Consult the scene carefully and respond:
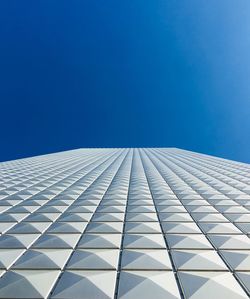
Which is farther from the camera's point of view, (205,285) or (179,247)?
(179,247)

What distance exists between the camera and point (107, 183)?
24.4 m

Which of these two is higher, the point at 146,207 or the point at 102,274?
the point at 146,207

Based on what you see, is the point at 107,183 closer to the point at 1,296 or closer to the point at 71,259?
the point at 71,259

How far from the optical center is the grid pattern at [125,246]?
7.21 m

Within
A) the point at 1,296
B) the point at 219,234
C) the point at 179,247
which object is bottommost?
the point at 1,296

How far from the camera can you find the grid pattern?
7.21 metres

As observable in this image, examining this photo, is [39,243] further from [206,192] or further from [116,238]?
[206,192]

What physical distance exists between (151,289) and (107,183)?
57.3 feet

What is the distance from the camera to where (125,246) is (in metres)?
9.93

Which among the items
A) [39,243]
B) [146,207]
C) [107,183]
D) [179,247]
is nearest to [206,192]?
[146,207]

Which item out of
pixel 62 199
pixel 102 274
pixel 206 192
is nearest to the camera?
pixel 102 274

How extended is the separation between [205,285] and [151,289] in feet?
4.46

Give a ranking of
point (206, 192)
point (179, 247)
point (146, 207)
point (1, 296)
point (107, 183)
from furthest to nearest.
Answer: point (107, 183), point (206, 192), point (146, 207), point (179, 247), point (1, 296)

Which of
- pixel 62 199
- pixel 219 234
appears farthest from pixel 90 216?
pixel 219 234
